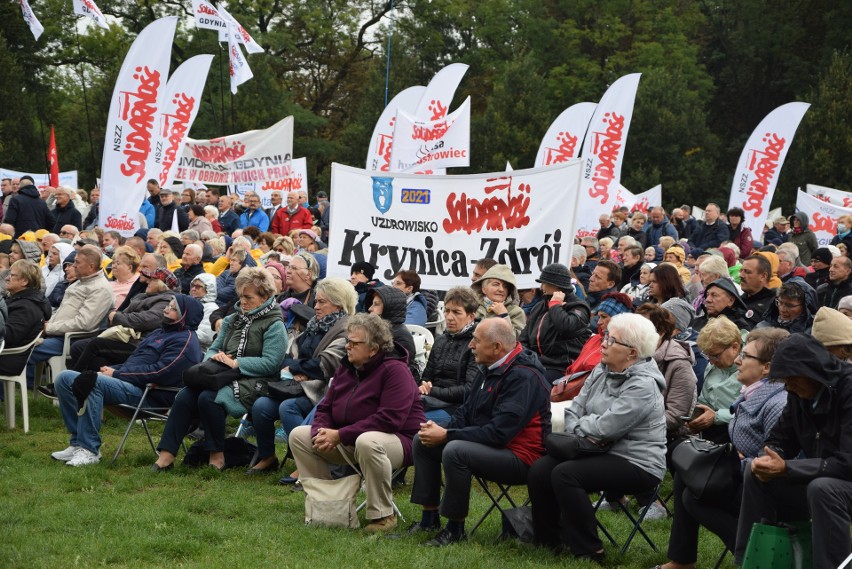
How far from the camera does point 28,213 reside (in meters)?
18.0

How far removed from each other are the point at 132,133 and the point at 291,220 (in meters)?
4.95

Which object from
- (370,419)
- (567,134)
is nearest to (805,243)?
(567,134)

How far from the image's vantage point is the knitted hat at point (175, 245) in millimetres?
13914

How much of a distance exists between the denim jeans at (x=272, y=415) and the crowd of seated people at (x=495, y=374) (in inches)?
0.7

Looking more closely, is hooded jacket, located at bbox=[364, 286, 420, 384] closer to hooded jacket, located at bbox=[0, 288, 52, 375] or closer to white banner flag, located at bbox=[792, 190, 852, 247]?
hooded jacket, located at bbox=[0, 288, 52, 375]

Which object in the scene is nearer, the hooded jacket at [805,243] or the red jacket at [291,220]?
the hooded jacket at [805,243]

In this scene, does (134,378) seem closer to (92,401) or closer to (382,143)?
(92,401)

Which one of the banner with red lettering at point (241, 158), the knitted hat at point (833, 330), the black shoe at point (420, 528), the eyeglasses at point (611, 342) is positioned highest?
the banner with red lettering at point (241, 158)

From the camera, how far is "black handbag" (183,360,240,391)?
8680mm

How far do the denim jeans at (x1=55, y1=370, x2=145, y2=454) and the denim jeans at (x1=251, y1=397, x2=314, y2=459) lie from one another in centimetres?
120

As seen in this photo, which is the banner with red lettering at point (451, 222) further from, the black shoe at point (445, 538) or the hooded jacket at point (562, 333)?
the black shoe at point (445, 538)

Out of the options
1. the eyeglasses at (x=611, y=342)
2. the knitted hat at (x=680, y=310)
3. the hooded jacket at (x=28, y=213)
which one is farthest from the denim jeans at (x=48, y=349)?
the hooded jacket at (x=28, y=213)

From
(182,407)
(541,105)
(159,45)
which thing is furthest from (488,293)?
(541,105)

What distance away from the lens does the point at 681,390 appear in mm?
7238
